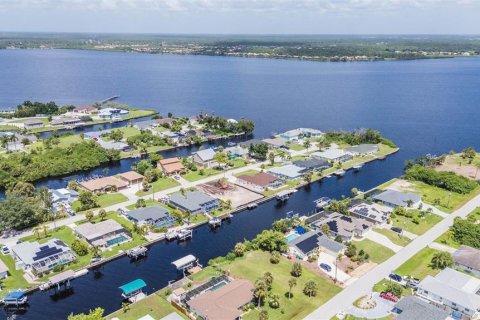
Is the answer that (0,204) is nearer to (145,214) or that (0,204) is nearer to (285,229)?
(145,214)

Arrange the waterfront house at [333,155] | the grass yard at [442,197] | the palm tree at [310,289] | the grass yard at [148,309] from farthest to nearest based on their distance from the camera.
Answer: the waterfront house at [333,155]
the grass yard at [442,197]
the palm tree at [310,289]
the grass yard at [148,309]

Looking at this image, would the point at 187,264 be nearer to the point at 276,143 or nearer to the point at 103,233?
the point at 103,233

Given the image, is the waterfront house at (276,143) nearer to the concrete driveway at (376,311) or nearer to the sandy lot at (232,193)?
the sandy lot at (232,193)

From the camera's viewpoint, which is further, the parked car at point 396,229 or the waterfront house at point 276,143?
the waterfront house at point 276,143

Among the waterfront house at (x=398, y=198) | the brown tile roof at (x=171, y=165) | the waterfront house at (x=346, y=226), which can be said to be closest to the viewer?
the waterfront house at (x=346, y=226)

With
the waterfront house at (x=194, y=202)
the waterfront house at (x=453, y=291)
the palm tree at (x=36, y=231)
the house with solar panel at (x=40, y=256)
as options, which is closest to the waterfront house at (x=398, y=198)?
the waterfront house at (x=453, y=291)

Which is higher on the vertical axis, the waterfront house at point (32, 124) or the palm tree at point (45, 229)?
the waterfront house at point (32, 124)

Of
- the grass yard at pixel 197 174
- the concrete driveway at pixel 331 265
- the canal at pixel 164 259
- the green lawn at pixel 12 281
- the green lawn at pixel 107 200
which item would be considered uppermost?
the grass yard at pixel 197 174

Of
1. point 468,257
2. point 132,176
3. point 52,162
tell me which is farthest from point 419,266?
point 52,162
